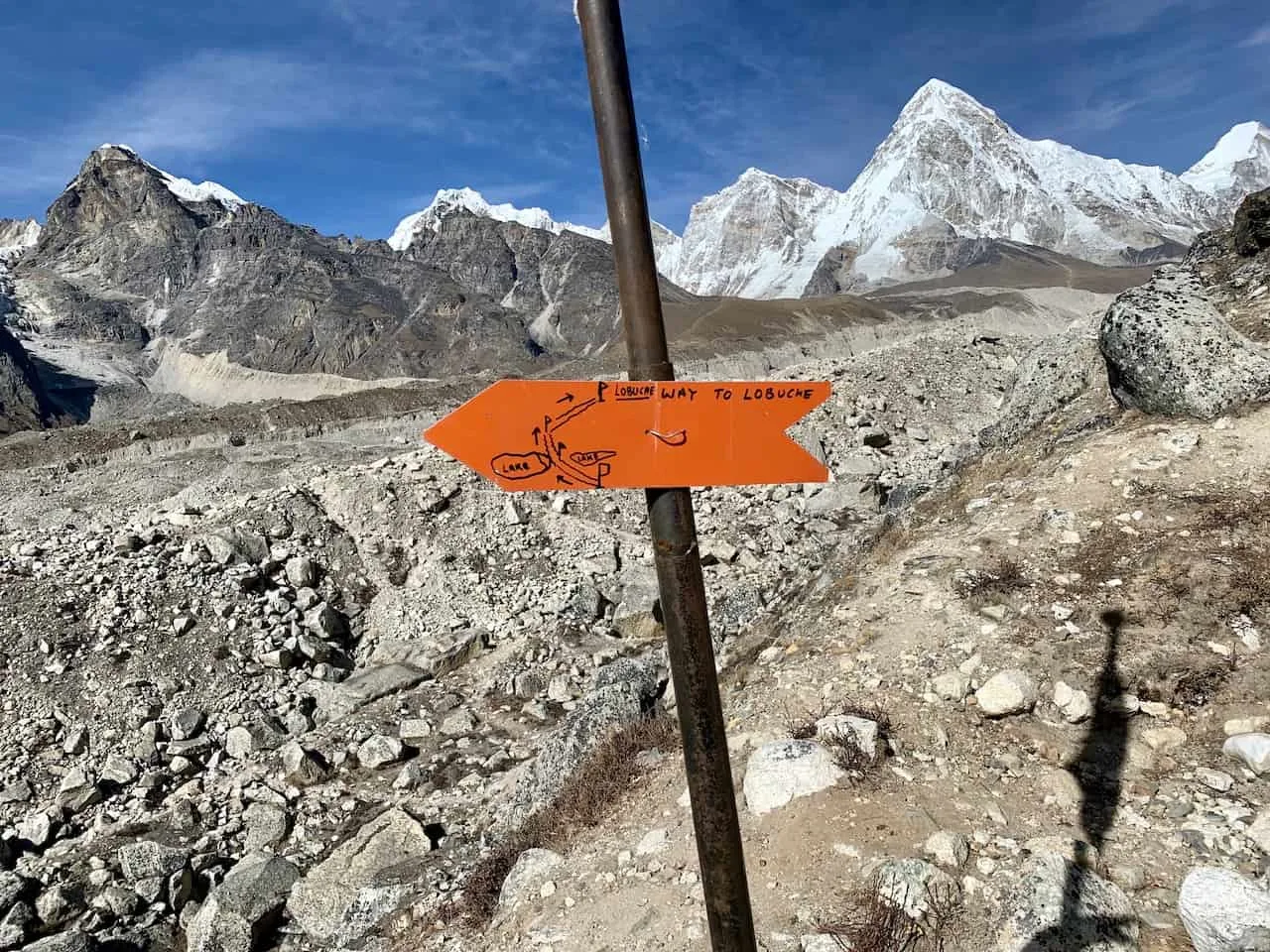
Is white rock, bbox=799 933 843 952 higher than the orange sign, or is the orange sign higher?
the orange sign

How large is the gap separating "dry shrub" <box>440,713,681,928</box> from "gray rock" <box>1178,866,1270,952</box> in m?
3.21

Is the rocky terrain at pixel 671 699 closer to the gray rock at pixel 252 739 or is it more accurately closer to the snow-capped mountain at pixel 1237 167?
the gray rock at pixel 252 739

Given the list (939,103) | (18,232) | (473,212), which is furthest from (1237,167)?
(18,232)

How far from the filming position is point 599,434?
2.06 m

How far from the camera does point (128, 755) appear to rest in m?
8.13

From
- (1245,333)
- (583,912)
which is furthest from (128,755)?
(1245,333)

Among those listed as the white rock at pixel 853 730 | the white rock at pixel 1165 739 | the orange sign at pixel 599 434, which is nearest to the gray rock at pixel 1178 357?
the white rock at pixel 1165 739

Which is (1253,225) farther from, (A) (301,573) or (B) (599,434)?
(A) (301,573)

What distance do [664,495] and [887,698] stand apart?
370 centimetres

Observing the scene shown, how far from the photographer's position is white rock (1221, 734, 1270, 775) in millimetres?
3896

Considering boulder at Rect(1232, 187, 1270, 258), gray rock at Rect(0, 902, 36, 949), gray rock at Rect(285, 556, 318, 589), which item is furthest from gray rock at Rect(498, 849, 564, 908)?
boulder at Rect(1232, 187, 1270, 258)

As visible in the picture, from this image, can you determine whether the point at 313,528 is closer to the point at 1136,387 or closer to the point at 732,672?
the point at 732,672

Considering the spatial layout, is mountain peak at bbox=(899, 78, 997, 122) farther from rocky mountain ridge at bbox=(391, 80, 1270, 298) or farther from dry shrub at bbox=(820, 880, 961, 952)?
dry shrub at bbox=(820, 880, 961, 952)

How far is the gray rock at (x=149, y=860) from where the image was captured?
6.58m
